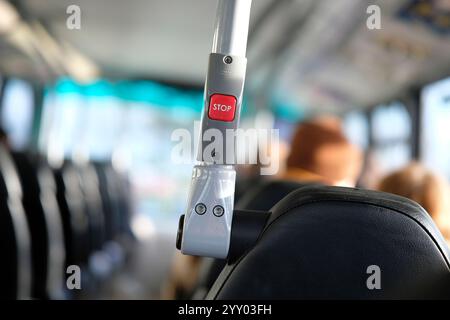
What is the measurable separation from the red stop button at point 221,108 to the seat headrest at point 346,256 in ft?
0.50

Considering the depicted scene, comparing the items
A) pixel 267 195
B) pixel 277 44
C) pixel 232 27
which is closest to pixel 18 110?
pixel 277 44

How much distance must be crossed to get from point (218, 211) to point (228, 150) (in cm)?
8

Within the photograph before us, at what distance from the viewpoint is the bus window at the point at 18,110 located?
7477 mm

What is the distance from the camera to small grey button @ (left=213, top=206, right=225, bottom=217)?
2.48ft

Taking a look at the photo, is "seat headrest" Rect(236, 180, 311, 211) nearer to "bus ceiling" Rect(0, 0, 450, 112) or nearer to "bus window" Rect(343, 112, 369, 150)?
"bus ceiling" Rect(0, 0, 450, 112)

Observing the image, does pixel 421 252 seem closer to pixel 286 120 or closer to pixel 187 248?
pixel 187 248

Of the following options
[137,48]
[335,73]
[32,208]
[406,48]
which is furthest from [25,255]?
[137,48]

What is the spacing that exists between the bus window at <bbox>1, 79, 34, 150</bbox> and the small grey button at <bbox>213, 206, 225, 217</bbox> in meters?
6.88

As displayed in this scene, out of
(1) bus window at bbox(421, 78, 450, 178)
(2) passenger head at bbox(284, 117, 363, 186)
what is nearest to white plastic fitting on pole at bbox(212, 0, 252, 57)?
(2) passenger head at bbox(284, 117, 363, 186)

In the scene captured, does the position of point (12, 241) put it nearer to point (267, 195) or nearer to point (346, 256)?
point (267, 195)

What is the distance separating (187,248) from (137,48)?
907cm

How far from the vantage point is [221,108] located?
0.73 m

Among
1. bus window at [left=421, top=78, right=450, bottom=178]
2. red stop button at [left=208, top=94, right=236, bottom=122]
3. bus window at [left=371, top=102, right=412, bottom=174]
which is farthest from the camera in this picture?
bus window at [left=371, top=102, right=412, bottom=174]

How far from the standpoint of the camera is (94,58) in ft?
35.1
